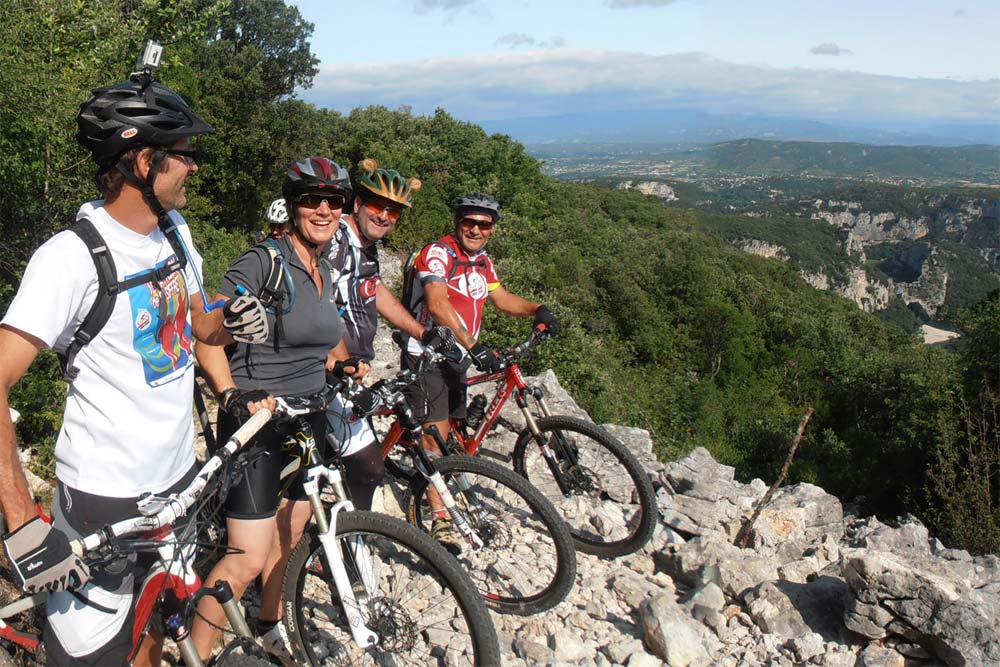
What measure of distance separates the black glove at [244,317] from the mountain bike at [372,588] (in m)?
0.40

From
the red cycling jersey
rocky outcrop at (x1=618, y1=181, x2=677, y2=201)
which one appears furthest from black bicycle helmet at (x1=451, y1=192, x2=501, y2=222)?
rocky outcrop at (x1=618, y1=181, x2=677, y2=201)

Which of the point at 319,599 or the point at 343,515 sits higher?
the point at 343,515

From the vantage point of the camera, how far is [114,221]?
215 cm

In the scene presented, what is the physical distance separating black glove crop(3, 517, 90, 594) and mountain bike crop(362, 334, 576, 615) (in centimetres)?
160

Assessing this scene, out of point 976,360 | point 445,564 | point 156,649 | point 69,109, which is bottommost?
point 976,360

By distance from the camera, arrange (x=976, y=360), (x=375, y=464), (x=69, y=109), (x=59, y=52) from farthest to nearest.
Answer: (x=976, y=360) → (x=59, y=52) → (x=69, y=109) → (x=375, y=464)

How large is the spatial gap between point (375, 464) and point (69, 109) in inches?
264

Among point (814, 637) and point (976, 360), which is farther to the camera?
point (976, 360)

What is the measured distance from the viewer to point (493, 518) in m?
3.84

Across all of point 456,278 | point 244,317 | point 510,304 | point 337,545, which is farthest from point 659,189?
point 244,317

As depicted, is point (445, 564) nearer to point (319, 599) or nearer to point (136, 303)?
point (319, 599)

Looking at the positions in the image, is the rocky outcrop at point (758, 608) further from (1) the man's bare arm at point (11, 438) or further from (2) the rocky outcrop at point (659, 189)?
(2) the rocky outcrop at point (659, 189)

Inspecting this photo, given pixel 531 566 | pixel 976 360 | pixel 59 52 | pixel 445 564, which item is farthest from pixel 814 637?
pixel 976 360

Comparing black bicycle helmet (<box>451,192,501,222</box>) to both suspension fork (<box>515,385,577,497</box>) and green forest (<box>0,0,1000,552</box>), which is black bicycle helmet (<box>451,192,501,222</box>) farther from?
green forest (<box>0,0,1000,552</box>)
